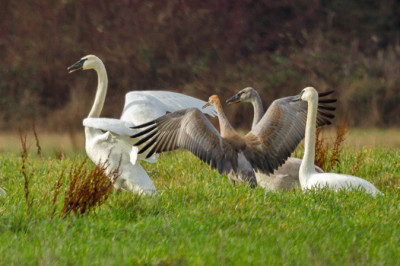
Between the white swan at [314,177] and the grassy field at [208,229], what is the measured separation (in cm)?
17

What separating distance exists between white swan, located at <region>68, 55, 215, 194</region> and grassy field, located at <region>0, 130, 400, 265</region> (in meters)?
0.40

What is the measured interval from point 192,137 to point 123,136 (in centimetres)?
68

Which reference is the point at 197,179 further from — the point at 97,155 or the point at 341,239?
the point at 341,239

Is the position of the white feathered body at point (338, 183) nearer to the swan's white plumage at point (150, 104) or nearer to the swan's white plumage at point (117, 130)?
the swan's white plumage at point (117, 130)

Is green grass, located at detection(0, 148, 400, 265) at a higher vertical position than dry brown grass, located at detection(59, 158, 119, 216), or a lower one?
lower

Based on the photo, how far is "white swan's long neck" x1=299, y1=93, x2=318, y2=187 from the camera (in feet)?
19.6

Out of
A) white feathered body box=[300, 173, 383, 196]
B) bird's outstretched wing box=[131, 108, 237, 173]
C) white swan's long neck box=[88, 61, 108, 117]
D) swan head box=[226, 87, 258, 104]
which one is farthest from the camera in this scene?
swan head box=[226, 87, 258, 104]

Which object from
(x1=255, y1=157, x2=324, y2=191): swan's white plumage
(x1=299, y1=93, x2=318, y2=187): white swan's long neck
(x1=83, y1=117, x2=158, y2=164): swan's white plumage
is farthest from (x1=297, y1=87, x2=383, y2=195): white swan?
(x1=83, y1=117, x2=158, y2=164): swan's white plumage

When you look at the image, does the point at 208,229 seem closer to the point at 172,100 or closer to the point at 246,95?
the point at 246,95

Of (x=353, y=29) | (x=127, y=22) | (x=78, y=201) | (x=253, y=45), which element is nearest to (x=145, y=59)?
(x=127, y=22)

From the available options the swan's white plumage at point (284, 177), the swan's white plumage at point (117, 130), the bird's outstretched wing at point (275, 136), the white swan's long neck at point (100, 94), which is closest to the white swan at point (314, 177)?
the bird's outstretched wing at point (275, 136)

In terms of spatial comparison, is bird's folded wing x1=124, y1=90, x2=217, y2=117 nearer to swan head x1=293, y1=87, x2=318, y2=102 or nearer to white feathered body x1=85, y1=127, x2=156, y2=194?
white feathered body x1=85, y1=127, x2=156, y2=194

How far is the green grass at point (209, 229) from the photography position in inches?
157

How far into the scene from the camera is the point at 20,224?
4621mm
